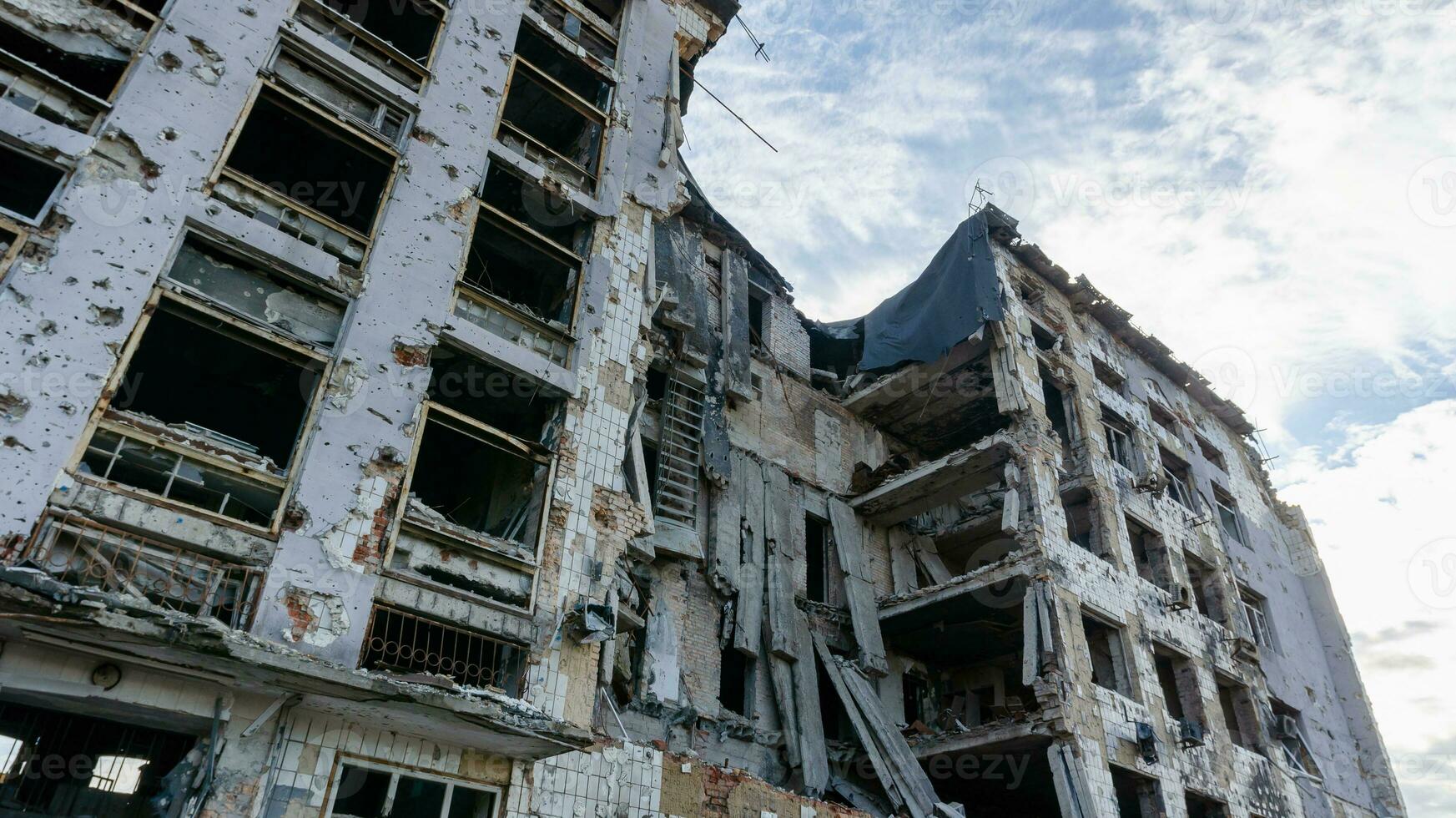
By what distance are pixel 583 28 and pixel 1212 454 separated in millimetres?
23385

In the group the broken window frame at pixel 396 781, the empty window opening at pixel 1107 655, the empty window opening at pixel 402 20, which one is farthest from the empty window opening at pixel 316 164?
the empty window opening at pixel 1107 655

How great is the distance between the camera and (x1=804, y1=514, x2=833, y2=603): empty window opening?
19.1 meters

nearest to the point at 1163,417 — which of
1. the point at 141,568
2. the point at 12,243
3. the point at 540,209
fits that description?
the point at 540,209

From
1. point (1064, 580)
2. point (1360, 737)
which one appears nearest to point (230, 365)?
point (1064, 580)

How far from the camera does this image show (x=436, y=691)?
8195mm

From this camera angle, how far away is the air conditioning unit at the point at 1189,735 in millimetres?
18125

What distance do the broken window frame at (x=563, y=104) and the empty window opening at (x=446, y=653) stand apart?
277 inches

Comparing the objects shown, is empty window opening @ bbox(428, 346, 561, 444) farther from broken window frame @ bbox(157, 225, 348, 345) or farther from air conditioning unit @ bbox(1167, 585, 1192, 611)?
air conditioning unit @ bbox(1167, 585, 1192, 611)

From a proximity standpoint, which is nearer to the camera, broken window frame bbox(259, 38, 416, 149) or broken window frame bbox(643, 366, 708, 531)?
broken window frame bbox(259, 38, 416, 149)

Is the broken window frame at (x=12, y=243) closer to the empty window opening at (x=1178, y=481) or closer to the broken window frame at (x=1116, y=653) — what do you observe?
the broken window frame at (x=1116, y=653)

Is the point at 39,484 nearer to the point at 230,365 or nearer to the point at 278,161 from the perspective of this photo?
the point at 230,365

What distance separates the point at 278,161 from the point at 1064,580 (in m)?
15.7

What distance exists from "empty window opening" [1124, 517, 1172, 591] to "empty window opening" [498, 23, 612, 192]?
50.2 ft

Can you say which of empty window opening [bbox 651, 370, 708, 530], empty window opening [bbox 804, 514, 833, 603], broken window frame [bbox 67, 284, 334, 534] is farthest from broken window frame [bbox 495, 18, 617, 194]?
empty window opening [bbox 804, 514, 833, 603]
